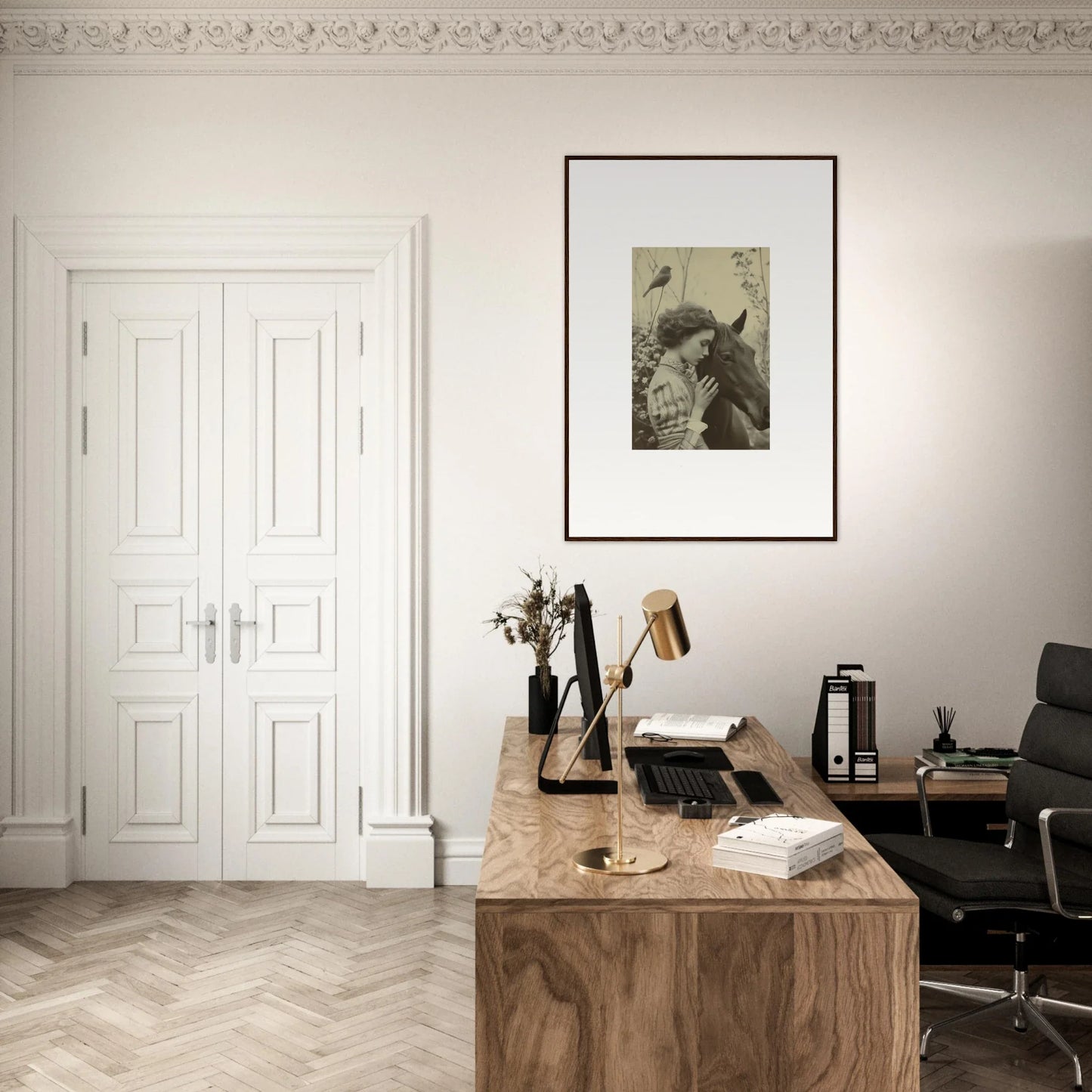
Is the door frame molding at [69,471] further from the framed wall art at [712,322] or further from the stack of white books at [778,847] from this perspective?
the stack of white books at [778,847]

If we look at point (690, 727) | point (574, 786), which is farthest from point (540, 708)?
point (574, 786)

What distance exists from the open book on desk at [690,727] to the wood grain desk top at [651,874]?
35cm

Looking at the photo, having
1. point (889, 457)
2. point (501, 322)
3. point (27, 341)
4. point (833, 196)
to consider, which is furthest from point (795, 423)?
point (27, 341)

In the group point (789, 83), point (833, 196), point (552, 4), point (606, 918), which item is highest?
point (552, 4)

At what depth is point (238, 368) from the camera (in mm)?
4098

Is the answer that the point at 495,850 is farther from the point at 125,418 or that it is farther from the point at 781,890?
the point at 125,418

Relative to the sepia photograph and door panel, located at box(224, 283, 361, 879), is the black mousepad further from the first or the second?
door panel, located at box(224, 283, 361, 879)

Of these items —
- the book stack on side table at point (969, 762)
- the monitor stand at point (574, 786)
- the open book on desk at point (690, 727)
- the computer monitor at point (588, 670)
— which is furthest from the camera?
the book stack on side table at point (969, 762)

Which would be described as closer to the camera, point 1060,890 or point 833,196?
point 1060,890

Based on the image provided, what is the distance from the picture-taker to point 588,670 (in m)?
2.47

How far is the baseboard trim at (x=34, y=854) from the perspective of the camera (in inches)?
158

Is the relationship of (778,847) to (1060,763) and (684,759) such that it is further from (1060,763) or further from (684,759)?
(1060,763)

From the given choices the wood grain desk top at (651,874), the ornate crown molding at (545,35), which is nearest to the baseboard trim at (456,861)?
the wood grain desk top at (651,874)

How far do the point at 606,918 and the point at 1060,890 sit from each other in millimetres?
1507
